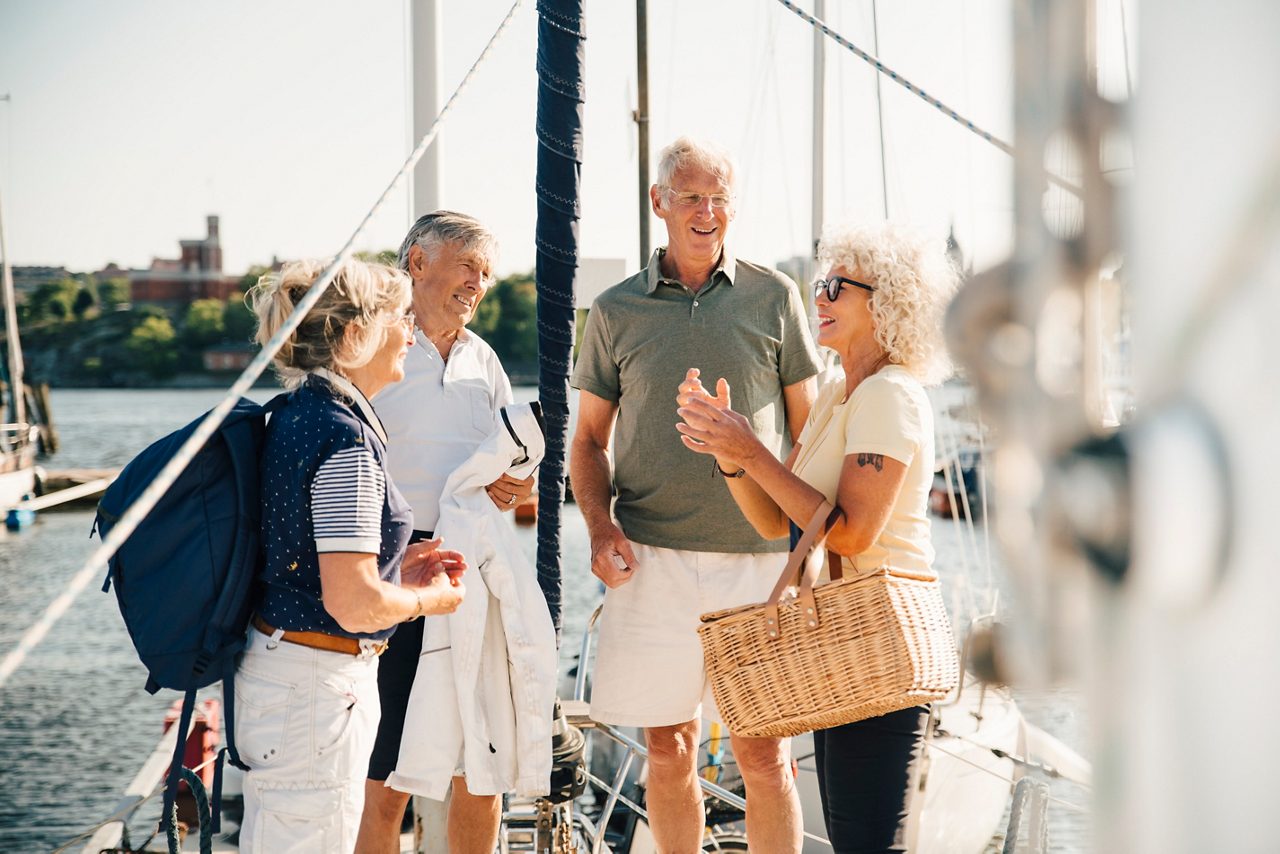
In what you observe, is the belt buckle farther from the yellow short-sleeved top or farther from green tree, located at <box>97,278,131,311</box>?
green tree, located at <box>97,278,131,311</box>

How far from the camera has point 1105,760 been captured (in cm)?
57

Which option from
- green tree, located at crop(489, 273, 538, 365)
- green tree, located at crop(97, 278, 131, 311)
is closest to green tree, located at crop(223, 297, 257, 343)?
green tree, located at crop(97, 278, 131, 311)

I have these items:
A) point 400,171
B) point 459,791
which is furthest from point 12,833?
point 400,171

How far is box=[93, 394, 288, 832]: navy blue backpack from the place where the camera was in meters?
2.08

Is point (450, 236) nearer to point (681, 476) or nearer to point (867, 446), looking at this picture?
point (681, 476)

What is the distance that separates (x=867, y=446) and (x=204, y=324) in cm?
8137

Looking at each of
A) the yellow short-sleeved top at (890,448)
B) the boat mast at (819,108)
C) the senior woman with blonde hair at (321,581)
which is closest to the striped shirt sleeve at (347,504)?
the senior woman with blonde hair at (321,581)

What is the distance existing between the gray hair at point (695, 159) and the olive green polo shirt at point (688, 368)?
0.21 m

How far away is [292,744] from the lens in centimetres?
Answer: 215

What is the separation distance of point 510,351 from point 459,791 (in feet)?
180

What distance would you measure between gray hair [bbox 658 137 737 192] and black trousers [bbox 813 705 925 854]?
4.53 feet

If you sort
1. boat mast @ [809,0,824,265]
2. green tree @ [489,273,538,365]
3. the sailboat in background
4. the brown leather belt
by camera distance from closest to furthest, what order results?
the brown leather belt → boat mast @ [809,0,824,265] → the sailboat in background → green tree @ [489,273,538,365]

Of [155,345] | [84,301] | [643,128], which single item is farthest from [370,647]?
[84,301]

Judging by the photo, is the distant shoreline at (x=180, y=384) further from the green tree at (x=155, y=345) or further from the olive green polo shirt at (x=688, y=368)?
the olive green polo shirt at (x=688, y=368)
